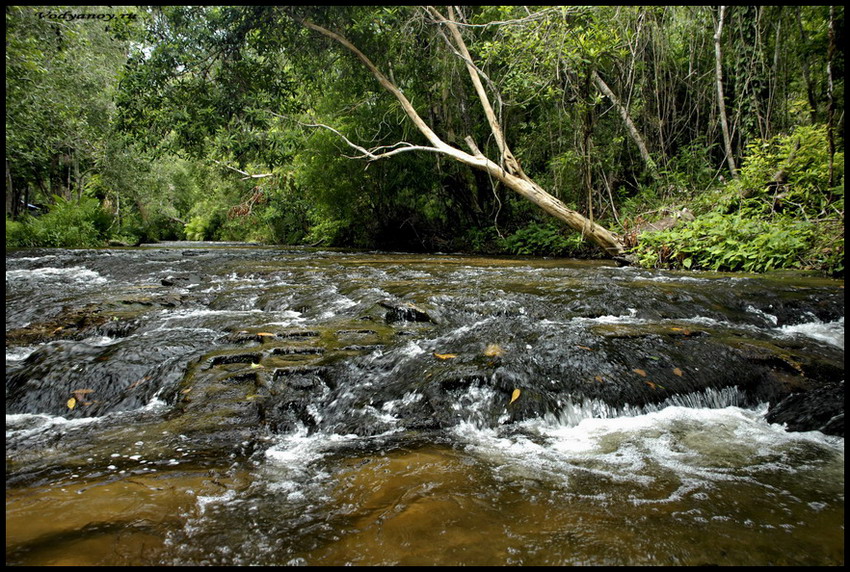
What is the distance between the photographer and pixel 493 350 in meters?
3.96

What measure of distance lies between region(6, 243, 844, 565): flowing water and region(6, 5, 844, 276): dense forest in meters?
4.15

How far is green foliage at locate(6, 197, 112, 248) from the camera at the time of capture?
621 inches

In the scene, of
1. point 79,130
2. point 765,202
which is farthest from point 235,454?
point 79,130

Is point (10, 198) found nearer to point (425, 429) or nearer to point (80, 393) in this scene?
point (80, 393)

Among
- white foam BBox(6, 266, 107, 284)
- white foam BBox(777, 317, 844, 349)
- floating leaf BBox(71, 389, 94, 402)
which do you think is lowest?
floating leaf BBox(71, 389, 94, 402)

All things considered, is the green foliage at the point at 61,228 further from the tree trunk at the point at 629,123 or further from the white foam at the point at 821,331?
the white foam at the point at 821,331

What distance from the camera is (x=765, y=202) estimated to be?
9.11m

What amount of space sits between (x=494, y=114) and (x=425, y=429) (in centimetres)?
1096

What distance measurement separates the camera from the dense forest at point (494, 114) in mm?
8758

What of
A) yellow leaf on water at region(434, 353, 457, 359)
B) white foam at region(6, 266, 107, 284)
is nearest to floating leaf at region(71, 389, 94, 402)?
yellow leaf on water at region(434, 353, 457, 359)

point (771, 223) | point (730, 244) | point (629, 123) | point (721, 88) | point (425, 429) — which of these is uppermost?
point (721, 88)

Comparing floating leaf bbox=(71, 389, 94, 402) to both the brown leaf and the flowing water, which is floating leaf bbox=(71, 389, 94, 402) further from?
the brown leaf

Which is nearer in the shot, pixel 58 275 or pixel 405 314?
pixel 405 314

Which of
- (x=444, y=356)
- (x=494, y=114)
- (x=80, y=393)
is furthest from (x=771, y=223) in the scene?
(x=80, y=393)
